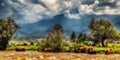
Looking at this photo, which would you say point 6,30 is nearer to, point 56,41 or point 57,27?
point 57,27

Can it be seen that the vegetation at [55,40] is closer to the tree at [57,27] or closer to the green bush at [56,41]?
the green bush at [56,41]

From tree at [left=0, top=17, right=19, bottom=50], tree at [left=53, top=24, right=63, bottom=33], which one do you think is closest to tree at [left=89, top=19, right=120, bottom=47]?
tree at [left=53, top=24, right=63, bottom=33]

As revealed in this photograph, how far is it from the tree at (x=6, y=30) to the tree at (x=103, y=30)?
26442 mm

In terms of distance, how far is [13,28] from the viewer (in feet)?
340

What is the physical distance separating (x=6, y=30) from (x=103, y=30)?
3239cm

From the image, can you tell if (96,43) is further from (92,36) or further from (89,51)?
(89,51)

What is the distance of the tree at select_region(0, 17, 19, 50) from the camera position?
102m

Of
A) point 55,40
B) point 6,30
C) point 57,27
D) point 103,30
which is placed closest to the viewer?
point 55,40

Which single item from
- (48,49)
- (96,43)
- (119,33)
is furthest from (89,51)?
(119,33)

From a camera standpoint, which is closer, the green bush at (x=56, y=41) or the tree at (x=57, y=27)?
the green bush at (x=56, y=41)

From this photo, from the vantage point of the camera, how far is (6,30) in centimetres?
10250

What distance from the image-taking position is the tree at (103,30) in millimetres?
112875

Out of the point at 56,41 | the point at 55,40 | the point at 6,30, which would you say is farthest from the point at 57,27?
the point at 6,30

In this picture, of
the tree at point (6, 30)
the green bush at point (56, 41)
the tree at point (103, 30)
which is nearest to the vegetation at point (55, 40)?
the green bush at point (56, 41)
